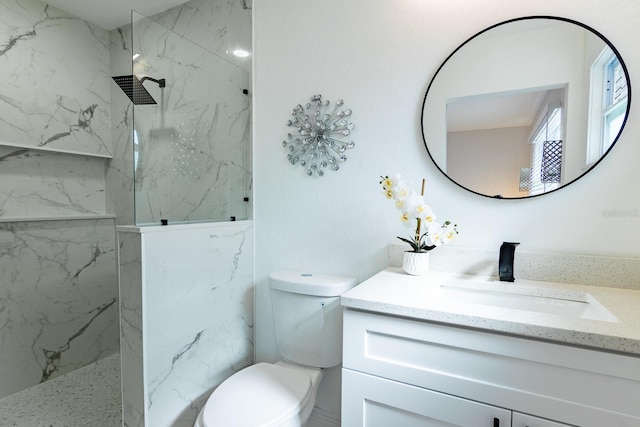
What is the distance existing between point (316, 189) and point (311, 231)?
0.73ft

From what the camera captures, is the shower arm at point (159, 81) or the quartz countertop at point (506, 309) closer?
the quartz countertop at point (506, 309)

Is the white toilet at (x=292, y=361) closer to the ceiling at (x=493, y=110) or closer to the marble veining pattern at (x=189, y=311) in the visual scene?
the marble veining pattern at (x=189, y=311)

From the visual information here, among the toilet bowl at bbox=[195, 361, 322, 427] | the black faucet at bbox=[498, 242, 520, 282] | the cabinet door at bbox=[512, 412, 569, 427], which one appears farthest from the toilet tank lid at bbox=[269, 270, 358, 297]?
the cabinet door at bbox=[512, 412, 569, 427]

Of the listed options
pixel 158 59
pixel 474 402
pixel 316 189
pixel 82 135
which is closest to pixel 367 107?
pixel 316 189

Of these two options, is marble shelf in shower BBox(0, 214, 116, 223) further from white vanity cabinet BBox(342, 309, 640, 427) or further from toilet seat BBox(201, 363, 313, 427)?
white vanity cabinet BBox(342, 309, 640, 427)

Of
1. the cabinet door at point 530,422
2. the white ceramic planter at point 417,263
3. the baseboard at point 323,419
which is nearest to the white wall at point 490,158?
the white ceramic planter at point 417,263

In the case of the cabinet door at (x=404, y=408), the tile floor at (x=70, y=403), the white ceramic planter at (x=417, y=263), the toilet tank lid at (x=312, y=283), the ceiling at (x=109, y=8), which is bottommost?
the tile floor at (x=70, y=403)

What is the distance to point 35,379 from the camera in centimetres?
208

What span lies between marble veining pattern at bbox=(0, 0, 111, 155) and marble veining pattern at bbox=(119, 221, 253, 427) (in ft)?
4.71

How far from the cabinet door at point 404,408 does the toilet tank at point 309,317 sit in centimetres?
40

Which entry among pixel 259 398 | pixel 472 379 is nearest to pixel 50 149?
pixel 259 398

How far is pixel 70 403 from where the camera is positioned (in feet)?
6.31

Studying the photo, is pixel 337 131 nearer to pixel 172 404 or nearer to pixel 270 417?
pixel 270 417

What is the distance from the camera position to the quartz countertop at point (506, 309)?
0.78 metres
